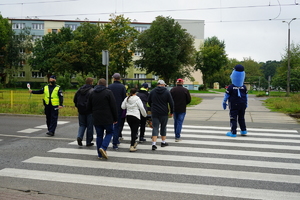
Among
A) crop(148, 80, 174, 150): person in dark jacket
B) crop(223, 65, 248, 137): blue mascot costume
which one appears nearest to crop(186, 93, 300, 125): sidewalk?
crop(223, 65, 248, 137): blue mascot costume

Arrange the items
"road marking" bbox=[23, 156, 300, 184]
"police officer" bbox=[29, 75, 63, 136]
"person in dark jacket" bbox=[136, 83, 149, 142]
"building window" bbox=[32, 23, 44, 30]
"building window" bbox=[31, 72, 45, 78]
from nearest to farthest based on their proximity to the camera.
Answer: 1. "road marking" bbox=[23, 156, 300, 184]
2. "person in dark jacket" bbox=[136, 83, 149, 142]
3. "police officer" bbox=[29, 75, 63, 136]
4. "building window" bbox=[31, 72, 45, 78]
5. "building window" bbox=[32, 23, 44, 30]

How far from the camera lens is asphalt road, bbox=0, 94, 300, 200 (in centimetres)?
514

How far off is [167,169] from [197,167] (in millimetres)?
654

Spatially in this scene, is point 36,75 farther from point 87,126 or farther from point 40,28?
point 87,126

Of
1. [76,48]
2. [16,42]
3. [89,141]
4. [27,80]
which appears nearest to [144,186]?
[89,141]

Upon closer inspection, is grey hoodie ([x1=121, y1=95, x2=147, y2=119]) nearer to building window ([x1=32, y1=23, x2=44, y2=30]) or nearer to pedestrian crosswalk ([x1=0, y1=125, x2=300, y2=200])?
pedestrian crosswalk ([x1=0, y1=125, x2=300, y2=200])

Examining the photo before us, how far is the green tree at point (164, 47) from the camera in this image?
50688mm

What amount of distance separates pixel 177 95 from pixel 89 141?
291 cm

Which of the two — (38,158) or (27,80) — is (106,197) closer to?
(38,158)

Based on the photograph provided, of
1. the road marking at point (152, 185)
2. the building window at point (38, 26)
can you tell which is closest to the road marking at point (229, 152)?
the road marking at point (152, 185)

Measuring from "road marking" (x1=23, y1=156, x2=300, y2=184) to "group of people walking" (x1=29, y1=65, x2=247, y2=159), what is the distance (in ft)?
1.67

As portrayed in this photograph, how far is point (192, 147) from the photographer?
8.68 metres

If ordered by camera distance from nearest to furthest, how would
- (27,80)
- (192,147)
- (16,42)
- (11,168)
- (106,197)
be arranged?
(106,197)
(11,168)
(192,147)
(16,42)
(27,80)

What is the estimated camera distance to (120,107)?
339 inches
